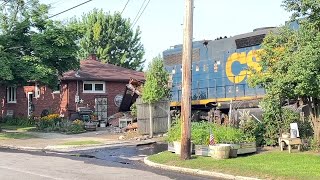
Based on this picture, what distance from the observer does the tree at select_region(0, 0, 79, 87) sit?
28391 mm

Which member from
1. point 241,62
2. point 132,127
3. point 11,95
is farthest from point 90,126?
point 11,95

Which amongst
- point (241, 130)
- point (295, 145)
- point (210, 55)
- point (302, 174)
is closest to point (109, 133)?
point (210, 55)

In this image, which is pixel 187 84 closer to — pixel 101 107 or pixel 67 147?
pixel 67 147

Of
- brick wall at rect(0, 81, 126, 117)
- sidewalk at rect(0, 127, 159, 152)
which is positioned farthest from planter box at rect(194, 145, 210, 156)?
brick wall at rect(0, 81, 126, 117)

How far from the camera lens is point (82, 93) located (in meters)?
36.6

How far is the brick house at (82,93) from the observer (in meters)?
36.3

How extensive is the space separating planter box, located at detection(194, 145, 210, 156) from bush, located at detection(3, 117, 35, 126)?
76.4 ft

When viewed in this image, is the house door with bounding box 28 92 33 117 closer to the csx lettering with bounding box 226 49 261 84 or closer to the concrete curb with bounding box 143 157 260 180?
the csx lettering with bounding box 226 49 261 84

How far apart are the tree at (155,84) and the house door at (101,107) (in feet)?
37.8

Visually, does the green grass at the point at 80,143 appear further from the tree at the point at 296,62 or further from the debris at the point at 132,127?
the tree at the point at 296,62

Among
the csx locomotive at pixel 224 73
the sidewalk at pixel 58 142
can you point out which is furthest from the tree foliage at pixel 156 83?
the sidewalk at pixel 58 142

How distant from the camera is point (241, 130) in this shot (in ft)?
60.3

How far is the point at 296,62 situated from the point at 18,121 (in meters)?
28.9

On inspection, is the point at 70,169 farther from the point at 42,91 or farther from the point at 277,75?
the point at 42,91
